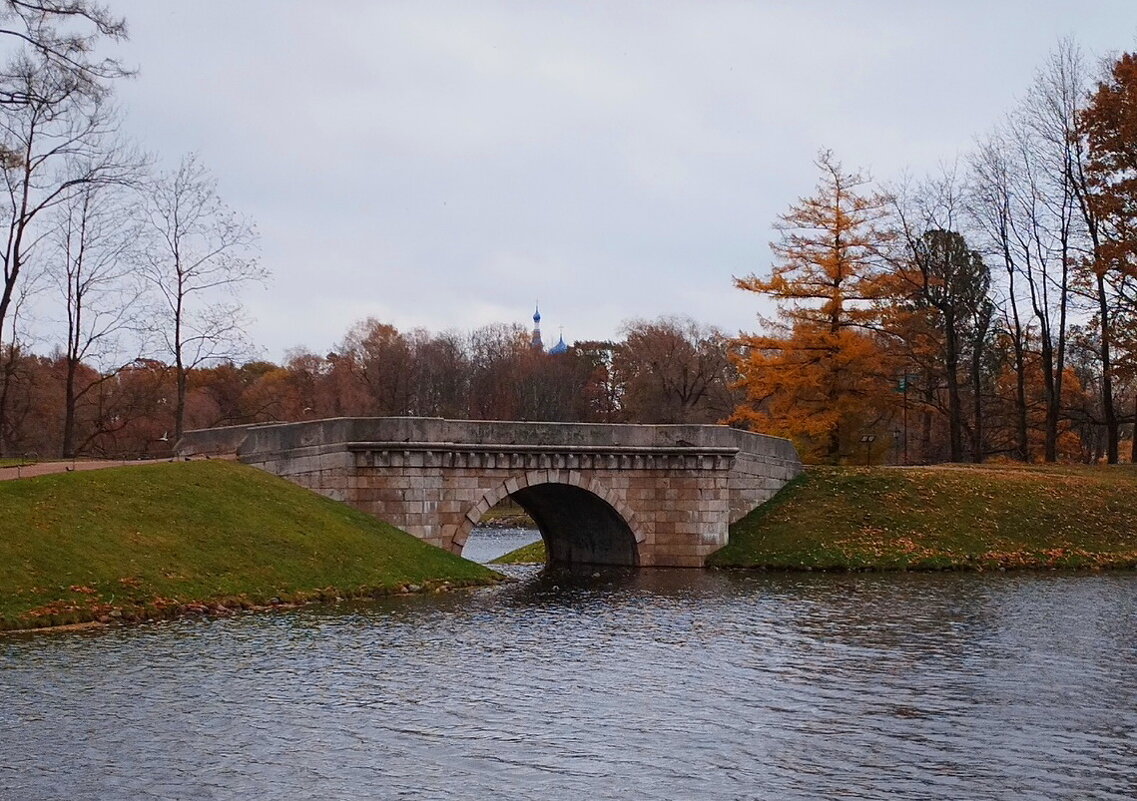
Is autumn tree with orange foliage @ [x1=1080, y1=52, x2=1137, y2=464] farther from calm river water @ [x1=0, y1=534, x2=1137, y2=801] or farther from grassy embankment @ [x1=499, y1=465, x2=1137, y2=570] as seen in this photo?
calm river water @ [x1=0, y1=534, x2=1137, y2=801]

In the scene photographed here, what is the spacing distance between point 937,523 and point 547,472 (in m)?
13.0

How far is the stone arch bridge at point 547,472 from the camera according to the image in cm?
3375

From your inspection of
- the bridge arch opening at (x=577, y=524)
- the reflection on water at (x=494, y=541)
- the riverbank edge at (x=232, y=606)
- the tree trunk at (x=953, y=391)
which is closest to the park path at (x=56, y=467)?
the riverbank edge at (x=232, y=606)

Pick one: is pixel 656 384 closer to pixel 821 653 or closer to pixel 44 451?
pixel 44 451

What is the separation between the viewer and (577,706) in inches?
690

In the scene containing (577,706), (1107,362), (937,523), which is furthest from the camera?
(1107,362)

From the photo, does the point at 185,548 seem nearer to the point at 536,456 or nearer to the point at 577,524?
the point at 536,456

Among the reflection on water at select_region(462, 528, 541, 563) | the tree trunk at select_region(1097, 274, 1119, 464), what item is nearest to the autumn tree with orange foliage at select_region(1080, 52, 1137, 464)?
the tree trunk at select_region(1097, 274, 1119, 464)

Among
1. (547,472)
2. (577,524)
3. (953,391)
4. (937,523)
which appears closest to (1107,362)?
(953,391)

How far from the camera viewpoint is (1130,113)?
153 feet

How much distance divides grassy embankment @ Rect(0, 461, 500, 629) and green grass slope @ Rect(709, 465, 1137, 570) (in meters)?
10.7

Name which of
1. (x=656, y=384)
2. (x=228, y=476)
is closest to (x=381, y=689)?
(x=228, y=476)

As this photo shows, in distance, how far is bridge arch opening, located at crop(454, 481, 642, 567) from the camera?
37719 mm

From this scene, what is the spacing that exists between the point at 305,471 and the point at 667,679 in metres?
16.6
